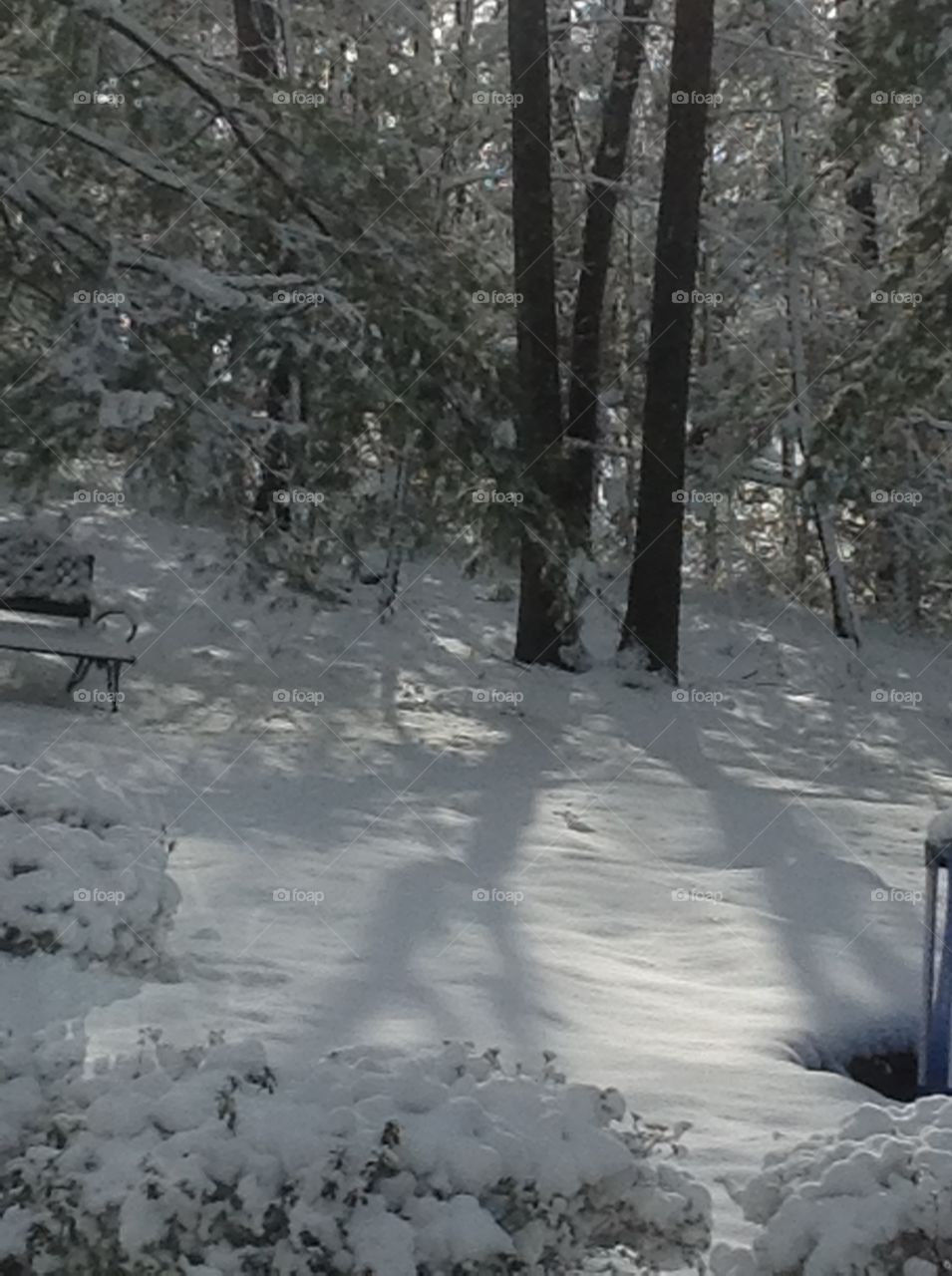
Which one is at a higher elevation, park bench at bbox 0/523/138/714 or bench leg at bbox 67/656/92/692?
park bench at bbox 0/523/138/714

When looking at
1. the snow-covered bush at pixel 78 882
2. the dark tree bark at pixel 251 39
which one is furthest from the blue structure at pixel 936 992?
the dark tree bark at pixel 251 39

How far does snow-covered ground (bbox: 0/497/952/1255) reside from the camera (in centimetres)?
498

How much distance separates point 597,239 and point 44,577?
637 centimetres

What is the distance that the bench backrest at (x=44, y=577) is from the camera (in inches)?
434

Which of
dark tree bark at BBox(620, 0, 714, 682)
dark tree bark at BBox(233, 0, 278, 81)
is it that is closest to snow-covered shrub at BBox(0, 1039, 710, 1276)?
dark tree bark at BBox(620, 0, 714, 682)

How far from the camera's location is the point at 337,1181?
9.02 ft

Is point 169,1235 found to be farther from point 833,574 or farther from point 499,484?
point 833,574

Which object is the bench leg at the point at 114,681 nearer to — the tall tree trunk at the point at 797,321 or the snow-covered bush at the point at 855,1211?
the snow-covered bush at the point at 855,1211

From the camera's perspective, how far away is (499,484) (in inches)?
371

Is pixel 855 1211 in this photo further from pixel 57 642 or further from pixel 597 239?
pixel 597 239

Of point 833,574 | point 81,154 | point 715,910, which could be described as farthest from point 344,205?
point 833,574

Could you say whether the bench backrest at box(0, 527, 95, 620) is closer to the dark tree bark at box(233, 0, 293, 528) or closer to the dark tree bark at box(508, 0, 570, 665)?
the dark tree bark at box(233, 0, 293, 528)

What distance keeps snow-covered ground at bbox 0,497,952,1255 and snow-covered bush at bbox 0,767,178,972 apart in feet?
0.38

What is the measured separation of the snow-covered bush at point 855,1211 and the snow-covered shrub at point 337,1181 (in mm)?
140
